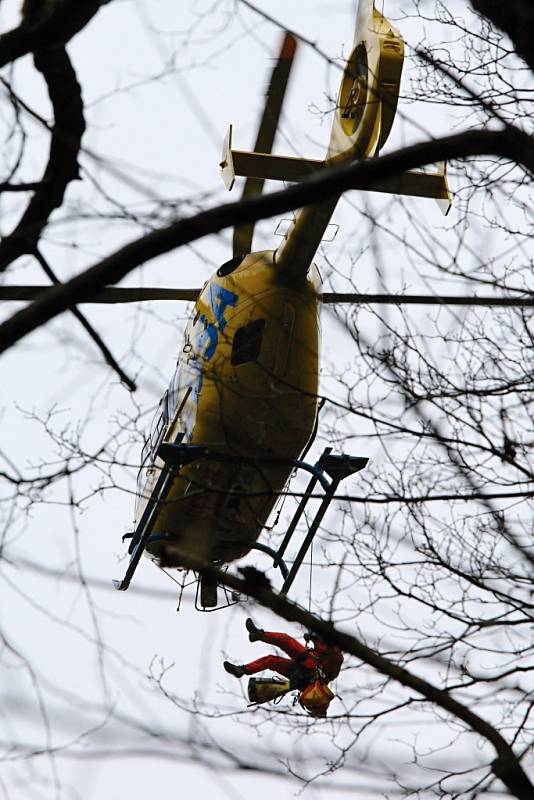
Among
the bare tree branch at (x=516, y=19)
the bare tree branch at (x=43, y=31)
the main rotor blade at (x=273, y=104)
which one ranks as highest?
the main rotor blade at (x=273, y=104)

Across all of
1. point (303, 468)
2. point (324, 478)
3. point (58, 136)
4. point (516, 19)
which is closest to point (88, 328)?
point (58, 136)

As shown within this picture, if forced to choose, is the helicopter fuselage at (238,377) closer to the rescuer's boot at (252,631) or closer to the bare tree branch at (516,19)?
the rescuer's boot at (252,631)

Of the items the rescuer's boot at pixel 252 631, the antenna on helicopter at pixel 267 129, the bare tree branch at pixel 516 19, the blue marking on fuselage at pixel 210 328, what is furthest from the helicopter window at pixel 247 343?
the bare tree branch at pixel 516 19

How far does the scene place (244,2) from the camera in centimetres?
421

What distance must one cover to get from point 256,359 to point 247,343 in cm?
15

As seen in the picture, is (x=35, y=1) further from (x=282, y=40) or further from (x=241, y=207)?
(x=282, y=40)

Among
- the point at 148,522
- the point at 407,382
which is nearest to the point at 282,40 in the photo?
the point at 407,382

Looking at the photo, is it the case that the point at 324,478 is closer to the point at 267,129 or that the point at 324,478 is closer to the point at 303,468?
the point at 303,468

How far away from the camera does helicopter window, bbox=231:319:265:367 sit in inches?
304

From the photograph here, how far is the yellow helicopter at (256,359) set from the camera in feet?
22.9

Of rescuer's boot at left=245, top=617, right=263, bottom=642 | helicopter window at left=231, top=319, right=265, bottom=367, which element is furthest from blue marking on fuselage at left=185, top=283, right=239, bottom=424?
rescuer's boot at left=245, top=617, right=263, bottom=642

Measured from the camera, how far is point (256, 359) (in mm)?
7836

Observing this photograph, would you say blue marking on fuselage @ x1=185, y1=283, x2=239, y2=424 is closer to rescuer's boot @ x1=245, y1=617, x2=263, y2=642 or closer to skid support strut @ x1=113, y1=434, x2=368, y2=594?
skid support strut @ x1=113, y1=434, x2=368, y2=594

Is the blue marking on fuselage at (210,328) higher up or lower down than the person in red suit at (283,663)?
higher up
